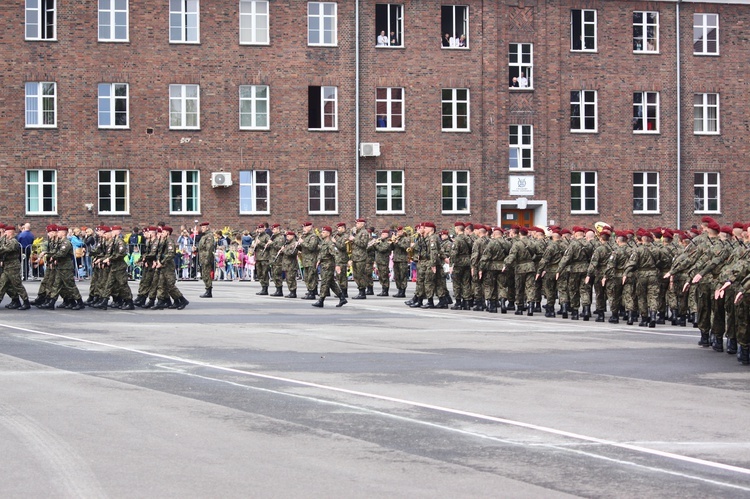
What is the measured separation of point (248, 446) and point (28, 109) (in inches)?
1457

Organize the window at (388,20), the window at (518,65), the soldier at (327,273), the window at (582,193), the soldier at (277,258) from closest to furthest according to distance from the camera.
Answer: the soldier at (327,273) → the soldier at (277,258) → the window at (388,20) → the window at (518,65) → the window at (582,193)

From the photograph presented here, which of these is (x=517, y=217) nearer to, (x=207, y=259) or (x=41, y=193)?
(x=41, y=193)

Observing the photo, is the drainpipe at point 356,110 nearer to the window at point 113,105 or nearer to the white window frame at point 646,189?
the window at point 113,105

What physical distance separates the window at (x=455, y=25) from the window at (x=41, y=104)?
15.2 metres

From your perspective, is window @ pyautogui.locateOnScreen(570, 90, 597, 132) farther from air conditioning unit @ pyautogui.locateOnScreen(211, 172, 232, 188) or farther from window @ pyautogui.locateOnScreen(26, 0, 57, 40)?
window @ pyautogui.locateOnScreen(26, 0, 57, 40)

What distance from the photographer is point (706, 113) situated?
5084 centimetres

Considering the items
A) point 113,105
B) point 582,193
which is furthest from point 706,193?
point 113,105

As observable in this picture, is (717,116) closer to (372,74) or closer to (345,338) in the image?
(372,74)

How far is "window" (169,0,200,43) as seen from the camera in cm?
4566

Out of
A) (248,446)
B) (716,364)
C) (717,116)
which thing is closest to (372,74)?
(717,116)

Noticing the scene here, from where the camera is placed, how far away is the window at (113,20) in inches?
1768

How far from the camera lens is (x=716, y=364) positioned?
663 inches

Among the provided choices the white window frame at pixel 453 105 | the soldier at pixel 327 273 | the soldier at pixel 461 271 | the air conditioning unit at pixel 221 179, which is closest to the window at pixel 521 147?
the white window frame at pixel 453 105

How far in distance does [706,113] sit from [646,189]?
4249 millimetres
